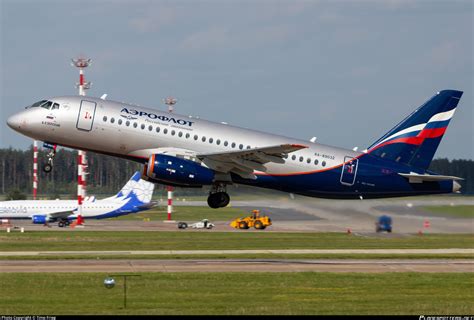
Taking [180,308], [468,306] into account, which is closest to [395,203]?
[468,306]

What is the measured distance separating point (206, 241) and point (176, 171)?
2898 centimetres

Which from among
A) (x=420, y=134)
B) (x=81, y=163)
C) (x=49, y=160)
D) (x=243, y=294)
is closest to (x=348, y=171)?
(x=420, y=134)

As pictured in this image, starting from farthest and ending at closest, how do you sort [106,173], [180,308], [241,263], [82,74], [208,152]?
[106,173], [82,74], [241,263], [208,152], [180,308]

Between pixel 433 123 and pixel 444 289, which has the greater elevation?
pixel 433 123

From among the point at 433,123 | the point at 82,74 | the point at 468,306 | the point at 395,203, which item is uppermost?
the point at 82,74

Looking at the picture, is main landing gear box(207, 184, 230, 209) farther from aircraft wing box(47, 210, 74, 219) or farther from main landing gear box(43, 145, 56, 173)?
aircraft wing box(47, 210, 74, 219)

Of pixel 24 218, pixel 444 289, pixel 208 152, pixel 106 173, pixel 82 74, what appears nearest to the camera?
pixel 444 289

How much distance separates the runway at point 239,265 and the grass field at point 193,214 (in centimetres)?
5211

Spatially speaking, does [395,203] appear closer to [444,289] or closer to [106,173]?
[444,289]

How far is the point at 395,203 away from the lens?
5234cm

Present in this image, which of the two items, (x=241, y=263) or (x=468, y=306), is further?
(x=241, y=263)

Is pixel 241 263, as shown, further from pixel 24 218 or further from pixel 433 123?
pixel 24 218

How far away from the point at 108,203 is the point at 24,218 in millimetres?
10226

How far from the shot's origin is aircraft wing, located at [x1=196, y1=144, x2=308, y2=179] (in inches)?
1772
